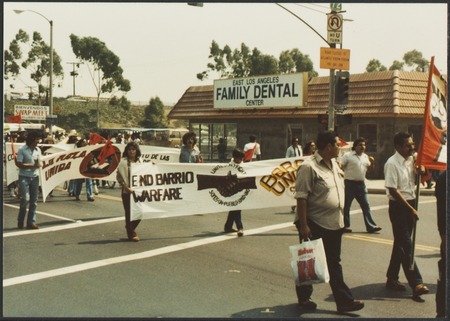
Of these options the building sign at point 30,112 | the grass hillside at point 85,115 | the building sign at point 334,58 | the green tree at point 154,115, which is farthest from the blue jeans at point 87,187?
the green tree at point 154,115

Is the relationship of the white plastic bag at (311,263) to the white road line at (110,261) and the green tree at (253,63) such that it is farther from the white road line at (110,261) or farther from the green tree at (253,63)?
the green tree at (253,63)

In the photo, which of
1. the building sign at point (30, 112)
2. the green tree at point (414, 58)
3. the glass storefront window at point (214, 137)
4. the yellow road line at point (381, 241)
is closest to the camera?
the yellow road line at point (381, 241)

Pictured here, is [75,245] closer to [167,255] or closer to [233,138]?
Answer: [167,255]

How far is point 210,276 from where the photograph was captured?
7.12 metres

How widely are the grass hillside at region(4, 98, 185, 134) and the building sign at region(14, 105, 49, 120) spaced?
24.6 metres

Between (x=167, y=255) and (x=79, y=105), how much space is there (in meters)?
71.5

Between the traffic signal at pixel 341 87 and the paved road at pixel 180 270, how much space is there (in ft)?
24.0

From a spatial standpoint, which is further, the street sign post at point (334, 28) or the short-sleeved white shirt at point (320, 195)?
the street sign post at point (334, 28)

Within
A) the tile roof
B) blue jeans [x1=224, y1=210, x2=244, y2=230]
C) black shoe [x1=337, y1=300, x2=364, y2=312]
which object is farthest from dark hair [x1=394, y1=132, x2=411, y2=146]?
the tile roof

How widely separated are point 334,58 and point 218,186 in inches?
346

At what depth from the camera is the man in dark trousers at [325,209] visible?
5.74 meters

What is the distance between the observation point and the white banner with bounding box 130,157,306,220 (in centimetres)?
1000

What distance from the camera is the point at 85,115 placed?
7400 cm

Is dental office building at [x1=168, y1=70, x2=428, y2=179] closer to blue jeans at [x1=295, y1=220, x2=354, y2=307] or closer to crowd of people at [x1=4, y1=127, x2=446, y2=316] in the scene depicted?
crowd of people at [x1=4, y1=127, x2=446, y2=316]
